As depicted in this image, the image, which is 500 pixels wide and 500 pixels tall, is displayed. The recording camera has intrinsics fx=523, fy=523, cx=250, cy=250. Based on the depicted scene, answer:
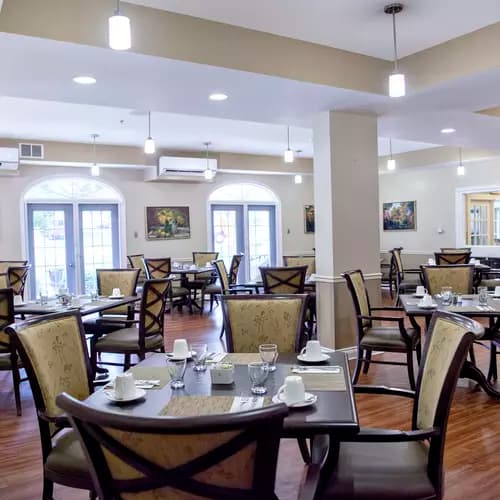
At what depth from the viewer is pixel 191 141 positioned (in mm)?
8875

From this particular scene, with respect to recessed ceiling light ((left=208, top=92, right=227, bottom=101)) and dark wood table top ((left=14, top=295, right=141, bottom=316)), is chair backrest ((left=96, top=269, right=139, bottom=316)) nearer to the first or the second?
dark wood table top ((left=14, top=295, right=141, bottom=316))

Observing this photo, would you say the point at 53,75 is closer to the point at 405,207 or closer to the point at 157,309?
the point at 157,309

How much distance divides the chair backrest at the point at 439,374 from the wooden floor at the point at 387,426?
839mm

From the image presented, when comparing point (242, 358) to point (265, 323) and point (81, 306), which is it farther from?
point (81, 306)

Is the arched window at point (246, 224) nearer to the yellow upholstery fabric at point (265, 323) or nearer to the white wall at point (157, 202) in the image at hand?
the white wall at point (157, 202)

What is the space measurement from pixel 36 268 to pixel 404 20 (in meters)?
7.53

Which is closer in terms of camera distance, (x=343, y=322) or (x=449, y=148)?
(x=343, y=322)

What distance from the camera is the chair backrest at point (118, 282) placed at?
5793 mm

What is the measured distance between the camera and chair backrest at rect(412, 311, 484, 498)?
184cm

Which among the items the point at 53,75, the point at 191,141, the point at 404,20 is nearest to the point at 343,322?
the point at 404,20

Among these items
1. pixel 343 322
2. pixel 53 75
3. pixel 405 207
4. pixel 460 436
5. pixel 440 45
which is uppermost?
pixel 440 45

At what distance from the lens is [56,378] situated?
2295mm

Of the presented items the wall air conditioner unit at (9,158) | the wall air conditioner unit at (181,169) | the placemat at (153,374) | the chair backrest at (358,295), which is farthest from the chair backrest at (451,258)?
the wall air conditioner unit at (9,158)

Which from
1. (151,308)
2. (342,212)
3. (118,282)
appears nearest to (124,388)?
(151,308)
